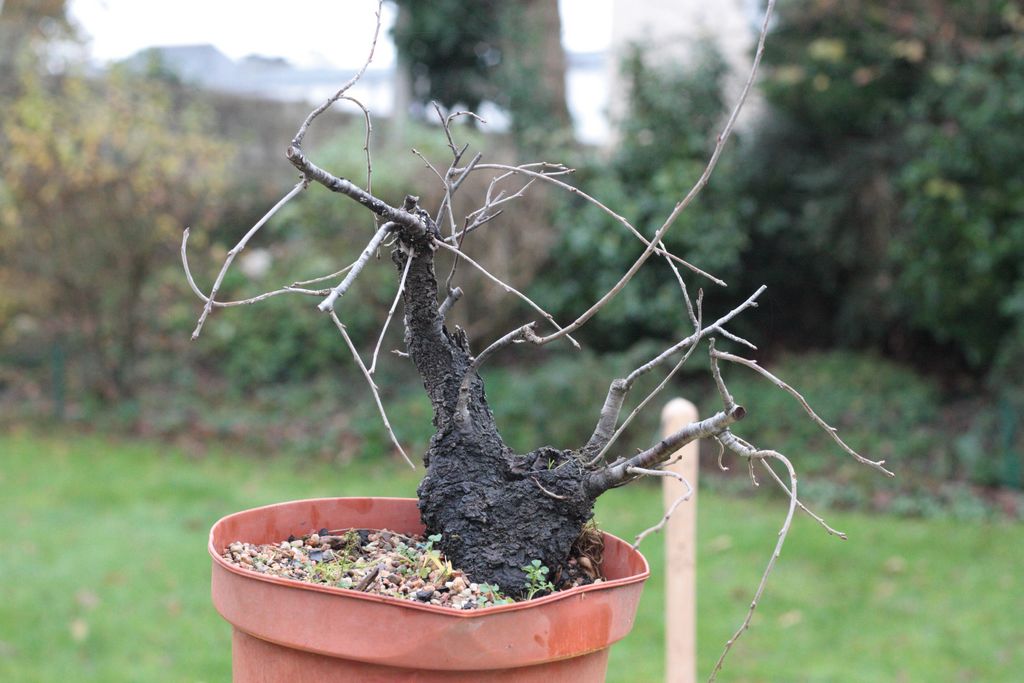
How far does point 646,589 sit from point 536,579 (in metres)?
3.28

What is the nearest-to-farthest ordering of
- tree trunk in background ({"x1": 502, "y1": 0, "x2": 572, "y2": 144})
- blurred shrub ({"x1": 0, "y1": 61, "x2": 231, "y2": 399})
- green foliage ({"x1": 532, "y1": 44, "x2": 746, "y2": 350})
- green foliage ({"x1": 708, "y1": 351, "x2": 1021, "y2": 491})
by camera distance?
green foliage ({"x1": 708, "y1": 351, "x2": 1021, "y2": 491}) < blurred shrub ({"x1": 0, "y1": 61, "x2": 231, "y2": 399}) < green foliage ({"x1": 532, "y1": 44, "x2": 746, "y2": 350}) < tree trunk in background ({"x1": 502, "y1": 0, "x2": 572, "y2": 144})

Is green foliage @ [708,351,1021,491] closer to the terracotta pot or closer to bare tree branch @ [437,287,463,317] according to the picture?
bare tree branch @ [437,287,463,317]

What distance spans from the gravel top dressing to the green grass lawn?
7.35ft

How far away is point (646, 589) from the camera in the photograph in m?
4.52

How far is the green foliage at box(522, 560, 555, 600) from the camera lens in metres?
1.40

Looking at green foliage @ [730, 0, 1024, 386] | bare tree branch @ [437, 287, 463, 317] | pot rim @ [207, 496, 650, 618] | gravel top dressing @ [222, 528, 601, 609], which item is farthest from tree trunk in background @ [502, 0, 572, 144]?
pot rim @ [207, 496, 650, 618]

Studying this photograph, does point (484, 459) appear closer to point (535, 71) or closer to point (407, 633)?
point (407, 633)

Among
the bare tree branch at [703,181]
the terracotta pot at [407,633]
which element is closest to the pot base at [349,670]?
the terracotta pot at [407,633]

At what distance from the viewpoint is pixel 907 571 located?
15.3ft

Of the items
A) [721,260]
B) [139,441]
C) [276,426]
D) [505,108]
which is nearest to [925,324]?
[721,260]

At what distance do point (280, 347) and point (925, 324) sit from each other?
195 inches

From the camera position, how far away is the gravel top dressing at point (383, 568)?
4.46 feet

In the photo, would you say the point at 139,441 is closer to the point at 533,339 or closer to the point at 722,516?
the point at 722,516

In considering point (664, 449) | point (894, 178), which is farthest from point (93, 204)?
point (664, 449)
